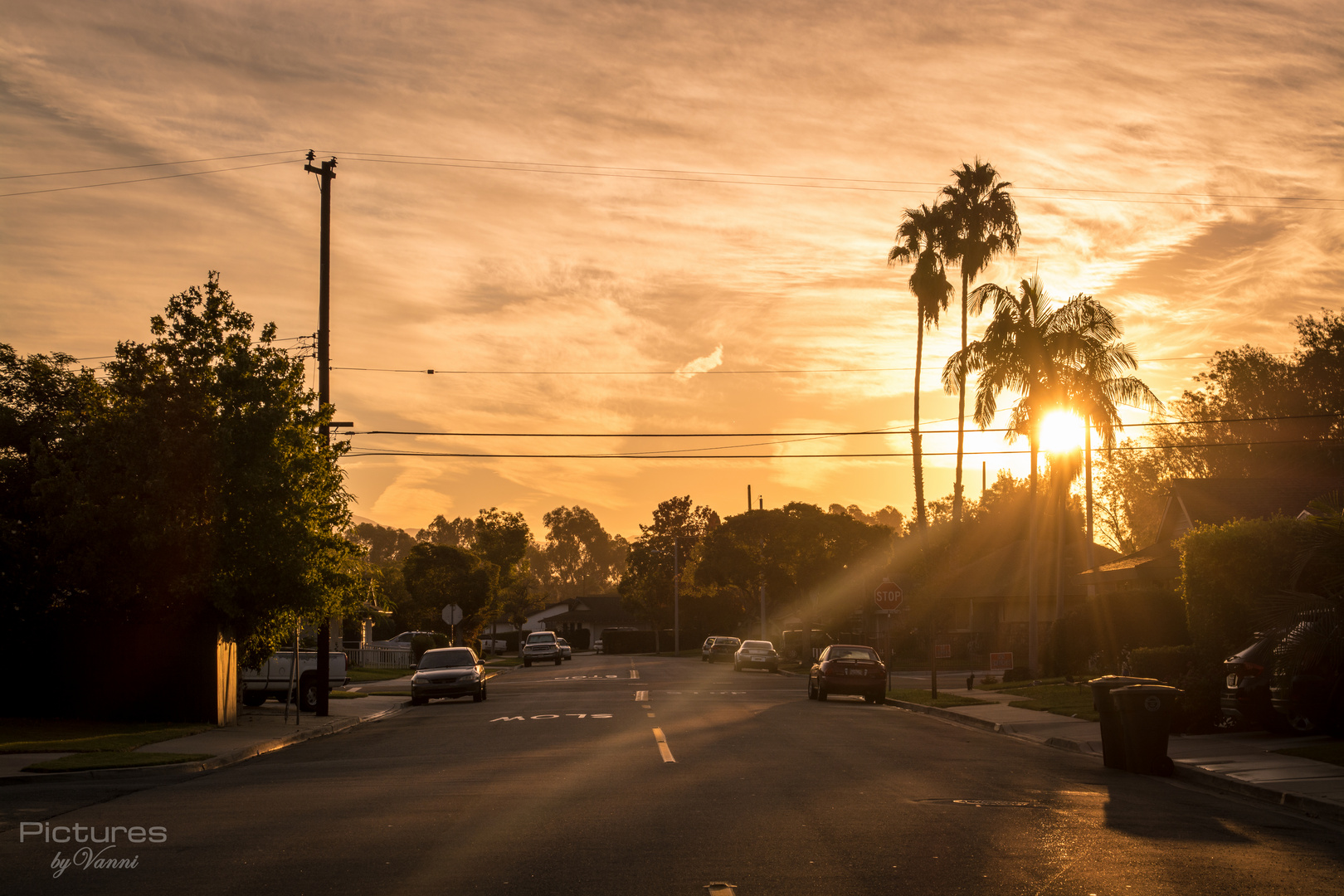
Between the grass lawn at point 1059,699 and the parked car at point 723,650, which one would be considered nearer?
the grass lawn at point 1059,699

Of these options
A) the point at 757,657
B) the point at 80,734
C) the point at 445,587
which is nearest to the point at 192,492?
the point at 80,734

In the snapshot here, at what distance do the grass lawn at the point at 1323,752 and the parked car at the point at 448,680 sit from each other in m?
21.0

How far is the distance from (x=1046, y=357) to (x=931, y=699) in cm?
1156

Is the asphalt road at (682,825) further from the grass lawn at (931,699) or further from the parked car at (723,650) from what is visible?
the parked car at (723,650)

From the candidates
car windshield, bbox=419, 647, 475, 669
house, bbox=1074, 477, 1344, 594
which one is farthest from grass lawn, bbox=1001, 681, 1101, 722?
car windshield, bbox=419, 647, 475, 669

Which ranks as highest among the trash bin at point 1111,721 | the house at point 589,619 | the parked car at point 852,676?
the trash bin at point 1111,721

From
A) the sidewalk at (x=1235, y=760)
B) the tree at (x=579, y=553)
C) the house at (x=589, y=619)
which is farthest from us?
the tree at (x=579, y=553)

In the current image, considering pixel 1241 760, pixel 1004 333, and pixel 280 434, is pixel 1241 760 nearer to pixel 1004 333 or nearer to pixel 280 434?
pixel 280 434

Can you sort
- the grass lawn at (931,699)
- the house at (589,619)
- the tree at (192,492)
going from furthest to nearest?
the house at (589,619), the grass lawn at (931,699), the tree at (192,492)

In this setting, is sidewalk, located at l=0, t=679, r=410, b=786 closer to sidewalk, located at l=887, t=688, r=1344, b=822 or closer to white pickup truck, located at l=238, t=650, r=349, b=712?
white pickup truck, located at l=238, t=650, r=349, b=712

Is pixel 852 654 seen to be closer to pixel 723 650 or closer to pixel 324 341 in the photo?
pixel 324 341

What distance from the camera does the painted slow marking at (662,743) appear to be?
52.5 ft

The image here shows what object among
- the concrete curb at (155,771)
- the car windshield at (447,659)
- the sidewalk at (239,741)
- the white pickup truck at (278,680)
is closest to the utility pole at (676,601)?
the car windshield at (447,659)

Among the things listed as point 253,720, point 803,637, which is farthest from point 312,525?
point 803,637
